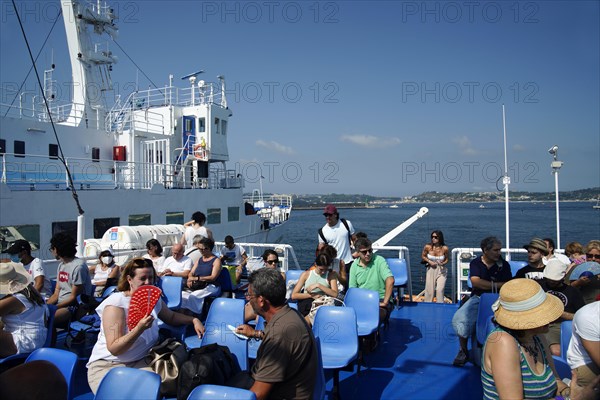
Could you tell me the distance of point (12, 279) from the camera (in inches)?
142

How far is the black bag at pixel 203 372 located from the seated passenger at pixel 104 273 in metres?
4.17

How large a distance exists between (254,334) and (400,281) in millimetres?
4370

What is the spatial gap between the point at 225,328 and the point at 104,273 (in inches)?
150

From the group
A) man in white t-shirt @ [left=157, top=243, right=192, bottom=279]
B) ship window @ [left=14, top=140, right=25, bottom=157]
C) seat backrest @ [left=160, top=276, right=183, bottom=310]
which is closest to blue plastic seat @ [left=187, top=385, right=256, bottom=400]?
seat backrest @ [left=160, top=276, right=183, bottom=310]

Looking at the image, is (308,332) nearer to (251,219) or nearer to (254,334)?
(254,334)

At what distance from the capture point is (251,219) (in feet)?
70.2

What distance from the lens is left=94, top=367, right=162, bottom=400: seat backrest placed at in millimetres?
2527

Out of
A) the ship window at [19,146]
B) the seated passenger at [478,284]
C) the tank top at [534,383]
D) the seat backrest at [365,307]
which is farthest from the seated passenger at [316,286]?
the ship window at [19,146]

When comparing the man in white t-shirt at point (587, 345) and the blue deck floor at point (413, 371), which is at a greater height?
the man in white t-shirt at point (587, 345)

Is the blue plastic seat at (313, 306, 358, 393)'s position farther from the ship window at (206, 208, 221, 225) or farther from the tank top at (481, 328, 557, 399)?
the ship window at (206, 208, 221, 225)

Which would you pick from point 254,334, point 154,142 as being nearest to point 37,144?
point 154,142

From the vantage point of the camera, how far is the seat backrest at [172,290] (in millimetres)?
5469

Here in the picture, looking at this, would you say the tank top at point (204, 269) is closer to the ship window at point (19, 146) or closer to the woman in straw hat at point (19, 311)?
the woman in straw hat at point (19, 311)

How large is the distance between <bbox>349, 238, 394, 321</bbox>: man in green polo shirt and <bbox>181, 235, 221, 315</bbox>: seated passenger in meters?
1.92
